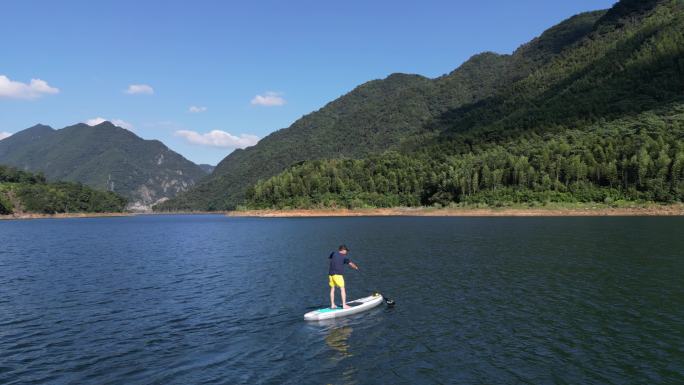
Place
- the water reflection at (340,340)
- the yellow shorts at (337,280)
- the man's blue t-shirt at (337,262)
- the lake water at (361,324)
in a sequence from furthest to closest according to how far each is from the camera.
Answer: the man's blue t-shirt at (337,262), the yellow shorts at (337,280), the water reflection at (340,340), the lake water at (361,324)

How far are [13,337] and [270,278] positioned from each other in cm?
2170

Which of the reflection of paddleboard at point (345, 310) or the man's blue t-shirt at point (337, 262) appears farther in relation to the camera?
the man's blue t-shirt at point (337, 262)

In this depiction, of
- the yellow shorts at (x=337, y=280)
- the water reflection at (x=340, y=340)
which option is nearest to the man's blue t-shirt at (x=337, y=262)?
the yellow shorts at (x=337, y=280)

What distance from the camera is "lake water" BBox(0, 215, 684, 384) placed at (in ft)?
61.1

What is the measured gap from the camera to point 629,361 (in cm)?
1908

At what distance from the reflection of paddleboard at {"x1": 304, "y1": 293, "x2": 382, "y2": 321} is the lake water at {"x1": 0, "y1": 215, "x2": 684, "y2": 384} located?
0.69 m

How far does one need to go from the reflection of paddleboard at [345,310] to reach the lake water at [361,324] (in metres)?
0.69

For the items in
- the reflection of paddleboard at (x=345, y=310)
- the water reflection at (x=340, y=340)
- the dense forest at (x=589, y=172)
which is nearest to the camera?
the water reflection at (x=340, y=340)

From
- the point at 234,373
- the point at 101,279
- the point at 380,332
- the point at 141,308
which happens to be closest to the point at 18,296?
the point at 101,279

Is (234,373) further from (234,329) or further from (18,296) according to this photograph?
(18,296)

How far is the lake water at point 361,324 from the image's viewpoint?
61.1ft

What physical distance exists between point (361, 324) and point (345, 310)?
2.14m

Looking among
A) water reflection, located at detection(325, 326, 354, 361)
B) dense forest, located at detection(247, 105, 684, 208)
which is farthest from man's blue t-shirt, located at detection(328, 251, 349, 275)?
dense forest, located at detection(247, 105, 684, 208)

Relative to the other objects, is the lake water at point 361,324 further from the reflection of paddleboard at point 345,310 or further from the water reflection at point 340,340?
the reflection of paddleboard at point 345,310
